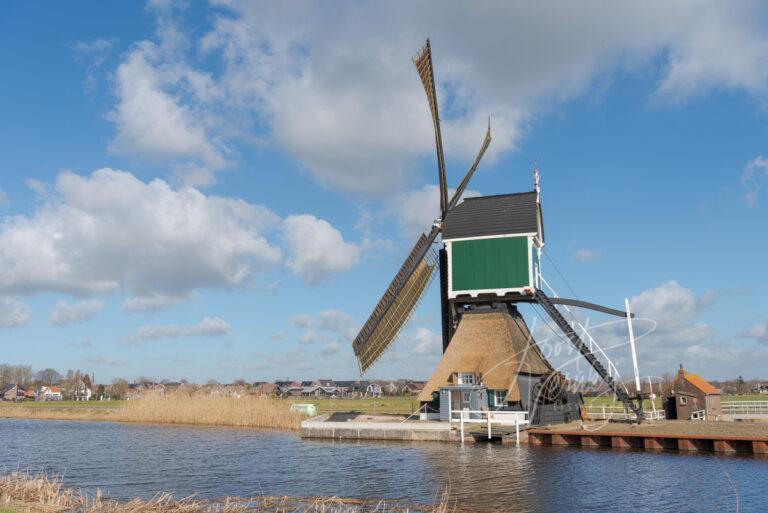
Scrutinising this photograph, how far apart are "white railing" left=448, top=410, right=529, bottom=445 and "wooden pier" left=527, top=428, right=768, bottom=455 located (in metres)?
0.85

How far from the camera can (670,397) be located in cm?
3466

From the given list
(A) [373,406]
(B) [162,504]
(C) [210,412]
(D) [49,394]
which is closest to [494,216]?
(C) [210,412]

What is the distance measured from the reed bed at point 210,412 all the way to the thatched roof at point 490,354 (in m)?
11.5

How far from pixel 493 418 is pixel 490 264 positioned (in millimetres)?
8063

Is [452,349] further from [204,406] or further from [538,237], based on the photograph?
[204,406]

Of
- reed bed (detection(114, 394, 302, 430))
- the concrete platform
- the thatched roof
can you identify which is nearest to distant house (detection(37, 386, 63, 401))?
reed bed (detection(114, 394, 302, 430))

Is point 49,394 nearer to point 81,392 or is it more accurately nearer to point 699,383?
point 81,392

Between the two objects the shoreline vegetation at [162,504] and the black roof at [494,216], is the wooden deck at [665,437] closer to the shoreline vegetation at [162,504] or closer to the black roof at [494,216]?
the black roof at [494,216]

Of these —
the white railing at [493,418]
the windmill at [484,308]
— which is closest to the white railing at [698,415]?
the windmill at [484,308]

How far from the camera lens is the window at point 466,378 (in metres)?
31.7

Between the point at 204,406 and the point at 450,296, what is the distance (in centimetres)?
1977

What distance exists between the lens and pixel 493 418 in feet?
98.4

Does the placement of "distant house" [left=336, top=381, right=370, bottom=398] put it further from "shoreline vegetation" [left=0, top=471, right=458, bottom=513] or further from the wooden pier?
"shoreline vegetation" [left=0, top=471, right=458, bottom=513]

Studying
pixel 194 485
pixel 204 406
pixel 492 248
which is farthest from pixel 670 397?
pixel 204 406
